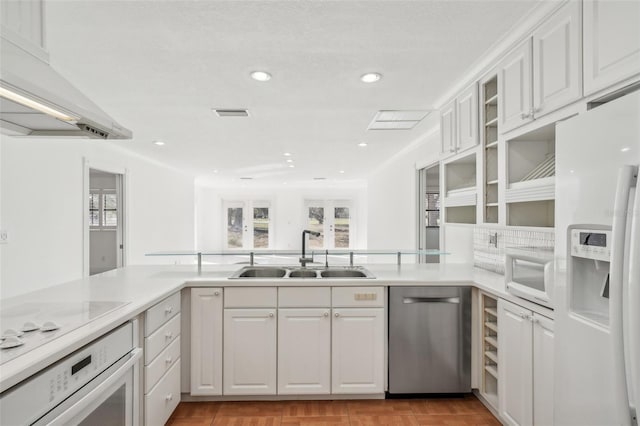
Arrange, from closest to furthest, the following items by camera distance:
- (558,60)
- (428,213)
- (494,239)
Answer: (558,60)
(494,239)
(428,213)

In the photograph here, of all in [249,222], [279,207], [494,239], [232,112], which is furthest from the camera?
[249,222]

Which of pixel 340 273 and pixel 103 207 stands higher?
pixel 103 207

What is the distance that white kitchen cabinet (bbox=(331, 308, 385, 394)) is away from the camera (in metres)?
2.36

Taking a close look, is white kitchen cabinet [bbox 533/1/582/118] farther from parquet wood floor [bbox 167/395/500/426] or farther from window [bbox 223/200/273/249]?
window [bbox 223/200/273/249]

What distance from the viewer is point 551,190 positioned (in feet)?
5.74

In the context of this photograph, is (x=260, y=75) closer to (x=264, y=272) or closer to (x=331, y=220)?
(x=264, y=272)

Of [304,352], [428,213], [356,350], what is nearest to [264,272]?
[304,352]

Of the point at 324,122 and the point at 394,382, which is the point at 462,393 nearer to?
the point at 394,382

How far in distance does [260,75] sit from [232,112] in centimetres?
96

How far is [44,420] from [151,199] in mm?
5754

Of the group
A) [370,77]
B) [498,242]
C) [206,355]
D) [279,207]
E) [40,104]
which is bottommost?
[206,355]

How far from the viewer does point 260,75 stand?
7.83 ft

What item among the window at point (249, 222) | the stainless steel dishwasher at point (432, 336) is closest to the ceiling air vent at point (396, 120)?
the stainless steel dishwasher at point (432, 336)

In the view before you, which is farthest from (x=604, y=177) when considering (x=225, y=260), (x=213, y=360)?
(x=225, y=260)
